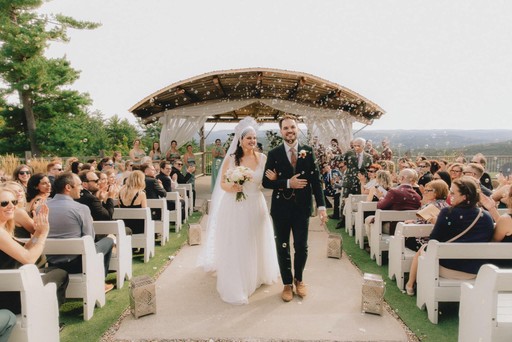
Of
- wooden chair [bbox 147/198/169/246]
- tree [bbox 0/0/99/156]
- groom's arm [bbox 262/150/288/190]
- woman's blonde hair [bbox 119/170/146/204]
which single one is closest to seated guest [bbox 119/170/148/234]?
woman's blonde hair [bbox 119/170/146/204]

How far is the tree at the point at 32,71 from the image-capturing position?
17.0m

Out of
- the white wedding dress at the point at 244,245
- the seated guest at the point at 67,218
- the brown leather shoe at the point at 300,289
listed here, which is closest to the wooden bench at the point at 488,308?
the brown leather shoe at the point at 300,289

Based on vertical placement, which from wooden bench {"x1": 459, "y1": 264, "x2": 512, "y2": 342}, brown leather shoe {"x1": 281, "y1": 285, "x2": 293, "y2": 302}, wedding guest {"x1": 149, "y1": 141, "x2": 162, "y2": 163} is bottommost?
brown leather shoe {"x1": 281, "y1": 285, "x2": 293, "y2": 302}

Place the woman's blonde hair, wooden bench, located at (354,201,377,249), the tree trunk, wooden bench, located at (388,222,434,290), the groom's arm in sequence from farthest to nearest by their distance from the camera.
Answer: the tree trunk, wooden bench, located at (354,201,377,249), the woman's blonde hair, wooden bench, located at (388,222,434,290), the groom's arm

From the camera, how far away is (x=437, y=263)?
3893 mm

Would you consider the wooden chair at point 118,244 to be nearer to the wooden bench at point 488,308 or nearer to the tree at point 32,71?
the wooden bench at point 488,308

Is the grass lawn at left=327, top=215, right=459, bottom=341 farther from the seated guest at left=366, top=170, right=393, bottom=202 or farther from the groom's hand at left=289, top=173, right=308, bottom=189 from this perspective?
the groom's hand at left=289, top=173, right=308, bottom=189

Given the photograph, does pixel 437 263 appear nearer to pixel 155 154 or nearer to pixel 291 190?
Answer: pixel 291 190

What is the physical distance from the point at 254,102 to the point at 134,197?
9.47 metres

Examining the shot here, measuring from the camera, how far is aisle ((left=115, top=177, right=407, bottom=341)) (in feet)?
12.3

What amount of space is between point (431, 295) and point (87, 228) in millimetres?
3859

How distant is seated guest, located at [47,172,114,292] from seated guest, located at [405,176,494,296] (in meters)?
3.91

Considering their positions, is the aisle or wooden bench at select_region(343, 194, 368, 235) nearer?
the aisle

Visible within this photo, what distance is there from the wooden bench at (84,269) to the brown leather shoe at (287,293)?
7.21 feet
